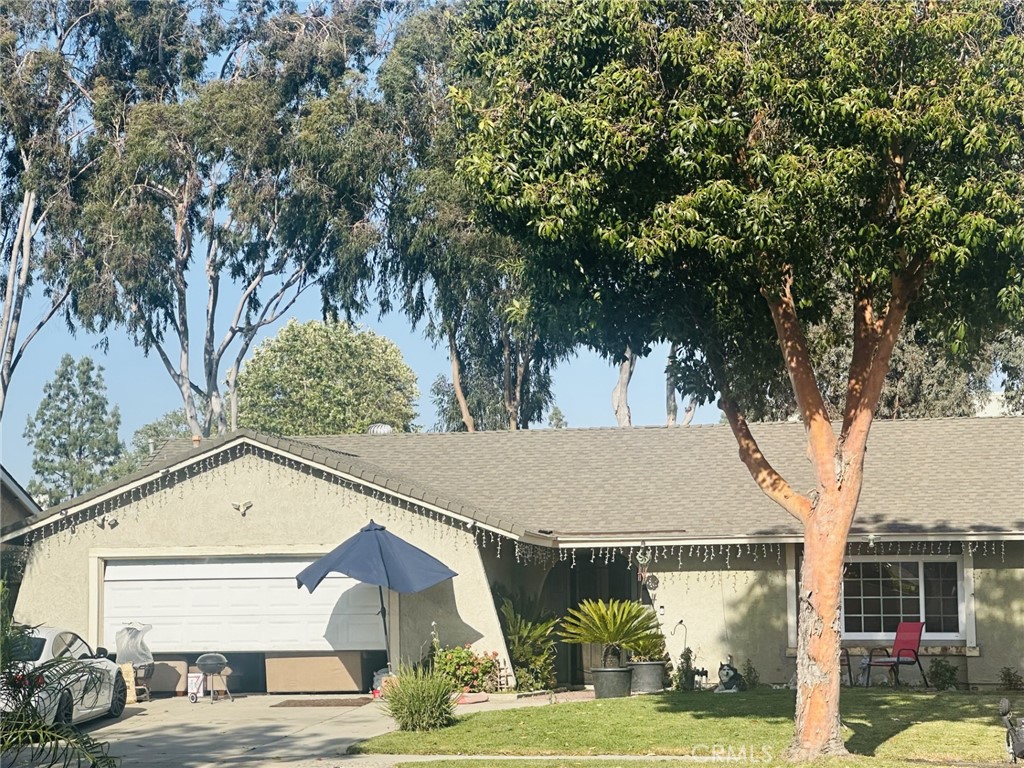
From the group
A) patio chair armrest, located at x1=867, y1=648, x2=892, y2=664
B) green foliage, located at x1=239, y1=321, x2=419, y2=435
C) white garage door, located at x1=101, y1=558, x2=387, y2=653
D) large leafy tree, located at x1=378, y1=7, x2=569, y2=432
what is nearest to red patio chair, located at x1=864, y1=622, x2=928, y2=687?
patio chair armrest, located at x1=867, y1=648, x2=892, y2=664

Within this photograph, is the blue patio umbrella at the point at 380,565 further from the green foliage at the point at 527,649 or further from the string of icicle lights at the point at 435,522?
the green foliage at the point at 527,649

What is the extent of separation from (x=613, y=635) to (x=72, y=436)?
65802mm

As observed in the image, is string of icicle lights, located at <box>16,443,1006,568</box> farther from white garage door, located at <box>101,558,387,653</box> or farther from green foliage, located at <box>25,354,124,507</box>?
green foliage, located at <box>25,354,124,507</box>

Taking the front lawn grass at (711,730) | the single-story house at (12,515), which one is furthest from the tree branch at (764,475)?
the single-story house at (12,515)

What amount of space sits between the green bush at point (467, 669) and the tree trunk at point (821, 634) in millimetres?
7819

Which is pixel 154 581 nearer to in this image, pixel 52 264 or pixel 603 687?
pixel 603 687

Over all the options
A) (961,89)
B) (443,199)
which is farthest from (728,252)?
(443,199)

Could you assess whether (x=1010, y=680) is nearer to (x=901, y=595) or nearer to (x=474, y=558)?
(x=901, y=595)

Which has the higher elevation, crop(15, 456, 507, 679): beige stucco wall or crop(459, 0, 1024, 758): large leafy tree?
crop(459, 0, 1024, 758): large leafy tree

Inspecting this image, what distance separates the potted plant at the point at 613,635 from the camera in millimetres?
20000

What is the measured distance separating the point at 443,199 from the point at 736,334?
21.0 m

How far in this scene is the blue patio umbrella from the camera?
782 inches

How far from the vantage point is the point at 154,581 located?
73.9 ft

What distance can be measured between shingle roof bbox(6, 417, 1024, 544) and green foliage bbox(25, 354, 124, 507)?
53826 millimetres
